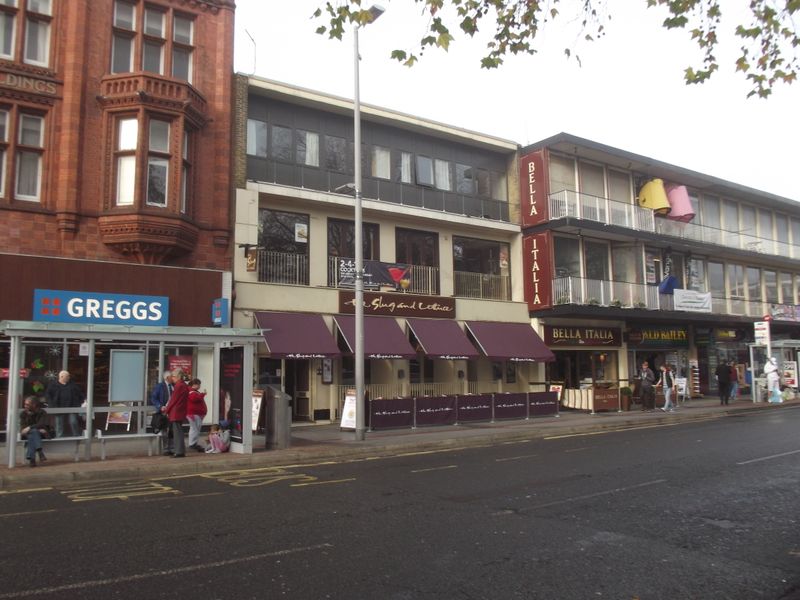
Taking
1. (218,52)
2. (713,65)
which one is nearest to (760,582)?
(713,65)

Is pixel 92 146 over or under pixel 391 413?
over

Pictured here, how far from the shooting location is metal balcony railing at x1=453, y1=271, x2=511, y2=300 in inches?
969

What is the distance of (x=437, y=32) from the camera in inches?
278

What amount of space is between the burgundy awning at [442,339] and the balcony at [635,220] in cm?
613

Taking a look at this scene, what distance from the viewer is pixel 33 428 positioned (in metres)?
11.0

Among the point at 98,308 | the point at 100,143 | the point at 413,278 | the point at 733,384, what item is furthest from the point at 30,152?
the point at 733,384

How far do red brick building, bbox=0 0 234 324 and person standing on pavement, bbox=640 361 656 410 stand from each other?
49.7 ft

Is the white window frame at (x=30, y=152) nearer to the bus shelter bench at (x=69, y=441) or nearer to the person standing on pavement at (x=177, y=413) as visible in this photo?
the bus shelter bench at (x=69, y=441)

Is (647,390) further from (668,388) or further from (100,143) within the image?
(100,143)

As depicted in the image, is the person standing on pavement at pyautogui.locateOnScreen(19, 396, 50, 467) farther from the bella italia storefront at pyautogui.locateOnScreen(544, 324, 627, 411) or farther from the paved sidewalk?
the bella italia storefront at pyautogui.locateOnScreen(544, 324, 627, 411)

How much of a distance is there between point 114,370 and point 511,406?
39.3ft

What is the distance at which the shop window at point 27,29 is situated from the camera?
1614 centimetres

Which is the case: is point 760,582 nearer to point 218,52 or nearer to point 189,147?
point 189,147

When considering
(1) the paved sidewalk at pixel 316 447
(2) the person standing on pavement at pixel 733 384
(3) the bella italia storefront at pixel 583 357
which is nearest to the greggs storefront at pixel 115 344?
(1) the paved sidewalk at pixel 316 447
